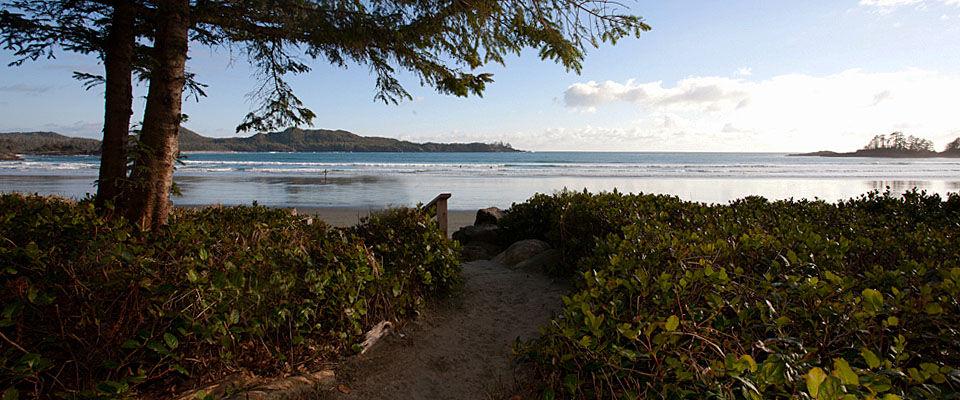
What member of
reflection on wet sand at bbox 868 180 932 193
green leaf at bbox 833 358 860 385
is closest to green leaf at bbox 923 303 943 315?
green leaf at bbox 833 358 860 385

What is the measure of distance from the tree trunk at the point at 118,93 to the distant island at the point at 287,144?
7499 centimetres

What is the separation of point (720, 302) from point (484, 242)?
681cm

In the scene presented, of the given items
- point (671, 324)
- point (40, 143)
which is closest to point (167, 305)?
point (671, 324)

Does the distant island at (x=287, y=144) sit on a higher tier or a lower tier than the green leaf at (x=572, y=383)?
higher

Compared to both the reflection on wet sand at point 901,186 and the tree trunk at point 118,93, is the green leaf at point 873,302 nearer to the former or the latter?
the tree trunk at point 118,93

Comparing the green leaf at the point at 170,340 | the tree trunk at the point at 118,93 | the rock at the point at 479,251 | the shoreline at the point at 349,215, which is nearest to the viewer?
the green leaf at the point at 170,340

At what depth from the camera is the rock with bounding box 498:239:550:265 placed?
23.0ft

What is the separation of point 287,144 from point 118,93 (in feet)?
329

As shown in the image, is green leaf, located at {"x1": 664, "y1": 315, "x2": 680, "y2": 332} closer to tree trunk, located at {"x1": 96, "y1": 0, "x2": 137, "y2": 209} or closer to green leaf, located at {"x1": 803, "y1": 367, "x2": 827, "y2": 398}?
green leaf, located at {"x1": 803, "y1": 367, "x2": 827, "y2": 398}

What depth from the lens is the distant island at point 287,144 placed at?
71288 mm

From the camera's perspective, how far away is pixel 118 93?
16.1ft

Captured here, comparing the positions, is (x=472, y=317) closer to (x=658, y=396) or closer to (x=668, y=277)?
(x=668, y=277)

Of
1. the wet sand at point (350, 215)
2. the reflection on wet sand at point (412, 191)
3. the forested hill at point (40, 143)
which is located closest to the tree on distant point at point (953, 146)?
the reflection on wet sand at point (412, 191)

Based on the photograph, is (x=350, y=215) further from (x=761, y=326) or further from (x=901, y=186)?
(x=901, y=186)
